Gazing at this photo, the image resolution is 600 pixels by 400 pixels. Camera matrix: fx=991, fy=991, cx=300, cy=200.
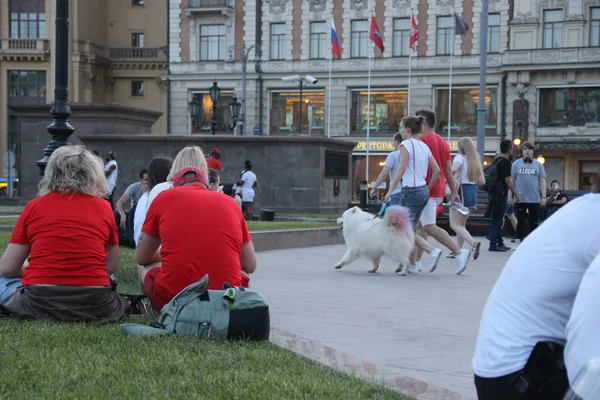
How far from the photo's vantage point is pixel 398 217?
1157cm

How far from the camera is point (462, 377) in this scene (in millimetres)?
5660

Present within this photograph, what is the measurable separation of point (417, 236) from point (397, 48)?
42700mm

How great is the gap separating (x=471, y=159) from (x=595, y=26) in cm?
3726

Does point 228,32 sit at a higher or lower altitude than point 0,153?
higher

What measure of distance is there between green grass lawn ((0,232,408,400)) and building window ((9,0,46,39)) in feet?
202

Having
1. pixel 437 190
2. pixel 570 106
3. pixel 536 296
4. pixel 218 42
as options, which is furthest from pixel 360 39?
pixel 536 296

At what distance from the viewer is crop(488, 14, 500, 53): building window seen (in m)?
51.9

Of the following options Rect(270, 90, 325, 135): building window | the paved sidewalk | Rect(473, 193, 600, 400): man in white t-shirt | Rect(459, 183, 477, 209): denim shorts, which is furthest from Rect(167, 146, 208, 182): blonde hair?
Rect(270, 90, 325, 135): building window

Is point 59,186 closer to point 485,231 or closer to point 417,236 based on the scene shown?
point 417,236

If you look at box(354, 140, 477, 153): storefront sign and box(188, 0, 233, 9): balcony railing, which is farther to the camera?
box(188, 0, 233, 9): balcony railing

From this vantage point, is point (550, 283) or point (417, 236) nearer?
point (550, 283)

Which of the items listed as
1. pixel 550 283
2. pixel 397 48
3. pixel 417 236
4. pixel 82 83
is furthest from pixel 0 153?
pixel 550 283

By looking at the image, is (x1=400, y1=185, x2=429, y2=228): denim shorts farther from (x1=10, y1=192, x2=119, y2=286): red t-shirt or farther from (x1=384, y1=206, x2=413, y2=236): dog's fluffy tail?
(x1=10, y1=192, x2=119, y2=286): red t-shirt

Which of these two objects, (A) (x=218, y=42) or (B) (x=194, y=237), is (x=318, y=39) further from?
(B) (x=194, y=237)
